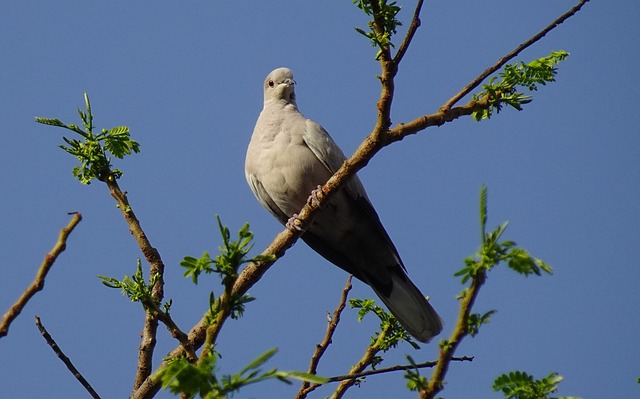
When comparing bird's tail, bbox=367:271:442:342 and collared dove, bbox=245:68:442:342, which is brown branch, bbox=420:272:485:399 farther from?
collared dove, bbox=245:68:442:342

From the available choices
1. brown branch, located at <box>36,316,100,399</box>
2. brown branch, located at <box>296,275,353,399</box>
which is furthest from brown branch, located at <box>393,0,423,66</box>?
brown branch, located at <box>36,316,100,399</box>

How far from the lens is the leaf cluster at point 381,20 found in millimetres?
3936

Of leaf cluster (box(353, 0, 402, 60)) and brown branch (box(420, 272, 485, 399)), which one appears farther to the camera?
leaf cluster (box(353, 0, 402, 60))

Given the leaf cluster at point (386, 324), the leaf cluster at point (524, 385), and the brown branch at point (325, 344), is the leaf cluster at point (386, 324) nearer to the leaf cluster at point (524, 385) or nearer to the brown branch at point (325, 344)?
the brown branch at point (325, 344)

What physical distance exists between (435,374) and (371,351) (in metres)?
2.47

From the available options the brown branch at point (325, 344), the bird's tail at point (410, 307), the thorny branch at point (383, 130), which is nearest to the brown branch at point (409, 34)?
the thorny branch at point (383, 130)

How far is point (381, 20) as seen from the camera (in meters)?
3.96

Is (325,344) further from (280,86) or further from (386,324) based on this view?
(280,86)

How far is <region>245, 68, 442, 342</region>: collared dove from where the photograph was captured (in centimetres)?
696

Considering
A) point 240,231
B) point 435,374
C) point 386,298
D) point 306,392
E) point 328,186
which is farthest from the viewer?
point 386,298

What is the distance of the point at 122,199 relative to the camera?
484 centimetres

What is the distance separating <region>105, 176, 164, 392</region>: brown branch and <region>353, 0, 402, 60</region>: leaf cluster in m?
1.77

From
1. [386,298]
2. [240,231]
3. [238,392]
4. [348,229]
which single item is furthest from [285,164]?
[238,392]

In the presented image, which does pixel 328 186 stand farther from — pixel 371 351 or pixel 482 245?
pixel 482 245
